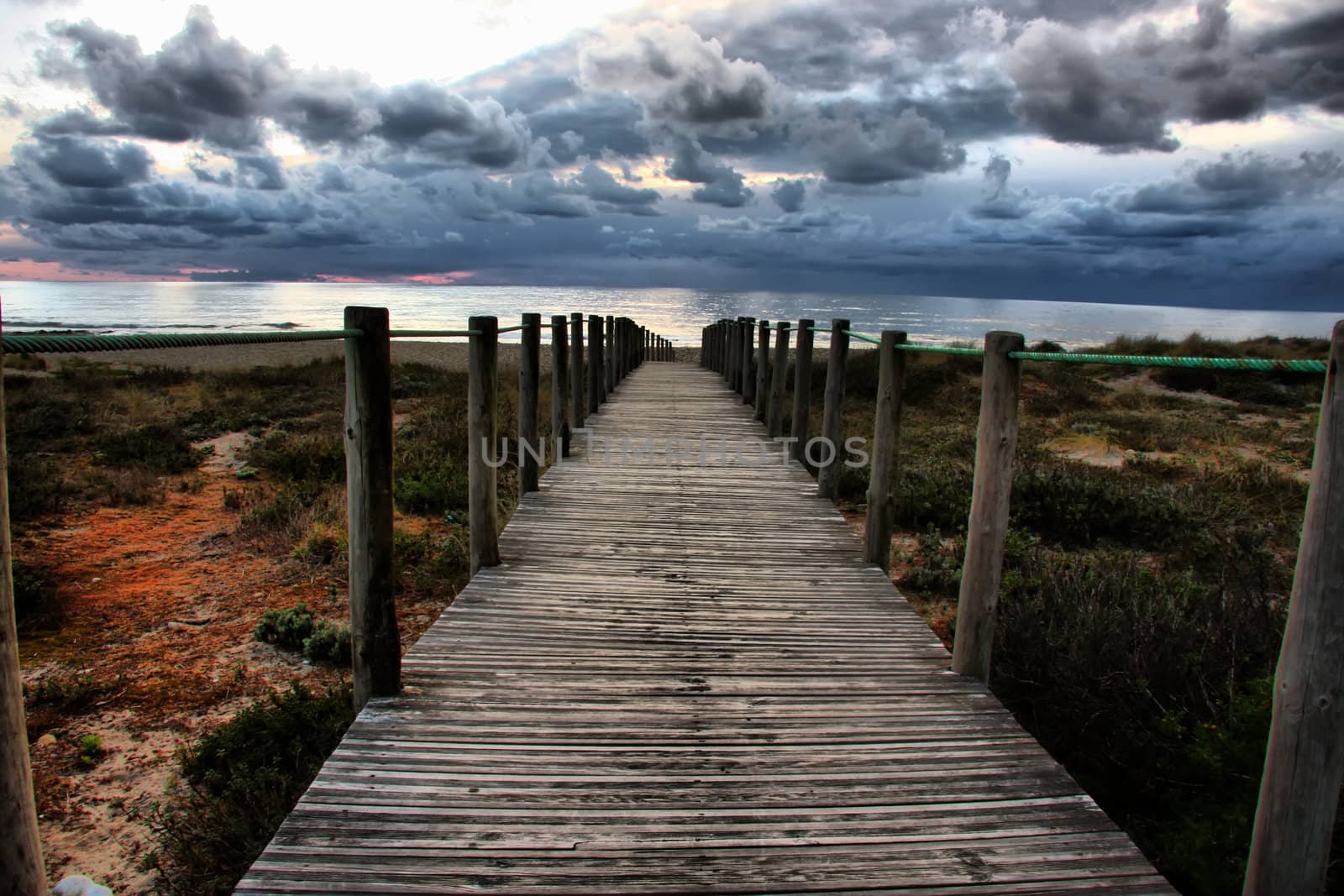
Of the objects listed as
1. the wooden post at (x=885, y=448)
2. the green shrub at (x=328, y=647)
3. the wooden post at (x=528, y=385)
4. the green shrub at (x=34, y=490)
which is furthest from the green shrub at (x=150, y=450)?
the wooden post at (x=885, y=448)

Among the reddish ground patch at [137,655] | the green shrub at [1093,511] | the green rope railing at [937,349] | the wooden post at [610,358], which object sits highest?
the green rope railing at [937,349]

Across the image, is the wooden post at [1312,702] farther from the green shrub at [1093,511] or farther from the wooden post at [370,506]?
Answer: the green shrub at [1093,511]

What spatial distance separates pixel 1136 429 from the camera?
42.7ft

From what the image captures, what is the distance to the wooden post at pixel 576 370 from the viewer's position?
28.1 feet

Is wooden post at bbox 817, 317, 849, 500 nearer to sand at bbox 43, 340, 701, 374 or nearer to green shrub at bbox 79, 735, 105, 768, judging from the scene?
green shrub at bbox 79, 735, 105, 768

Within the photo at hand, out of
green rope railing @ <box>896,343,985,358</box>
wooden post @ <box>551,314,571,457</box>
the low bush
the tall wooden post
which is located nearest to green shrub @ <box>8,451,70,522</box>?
the low bush

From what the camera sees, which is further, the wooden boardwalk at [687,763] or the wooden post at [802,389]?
the wooden post at [802,389]

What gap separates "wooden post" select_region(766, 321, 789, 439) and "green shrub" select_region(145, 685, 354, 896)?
5.85 metres

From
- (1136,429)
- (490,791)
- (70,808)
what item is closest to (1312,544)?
(490,791)

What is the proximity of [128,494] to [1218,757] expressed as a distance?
9.28m

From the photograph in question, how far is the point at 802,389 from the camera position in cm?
754

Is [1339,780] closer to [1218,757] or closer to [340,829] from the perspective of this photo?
[1218,757]

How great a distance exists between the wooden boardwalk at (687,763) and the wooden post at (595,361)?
19.5ft

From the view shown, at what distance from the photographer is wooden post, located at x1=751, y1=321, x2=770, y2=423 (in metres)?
10.0
